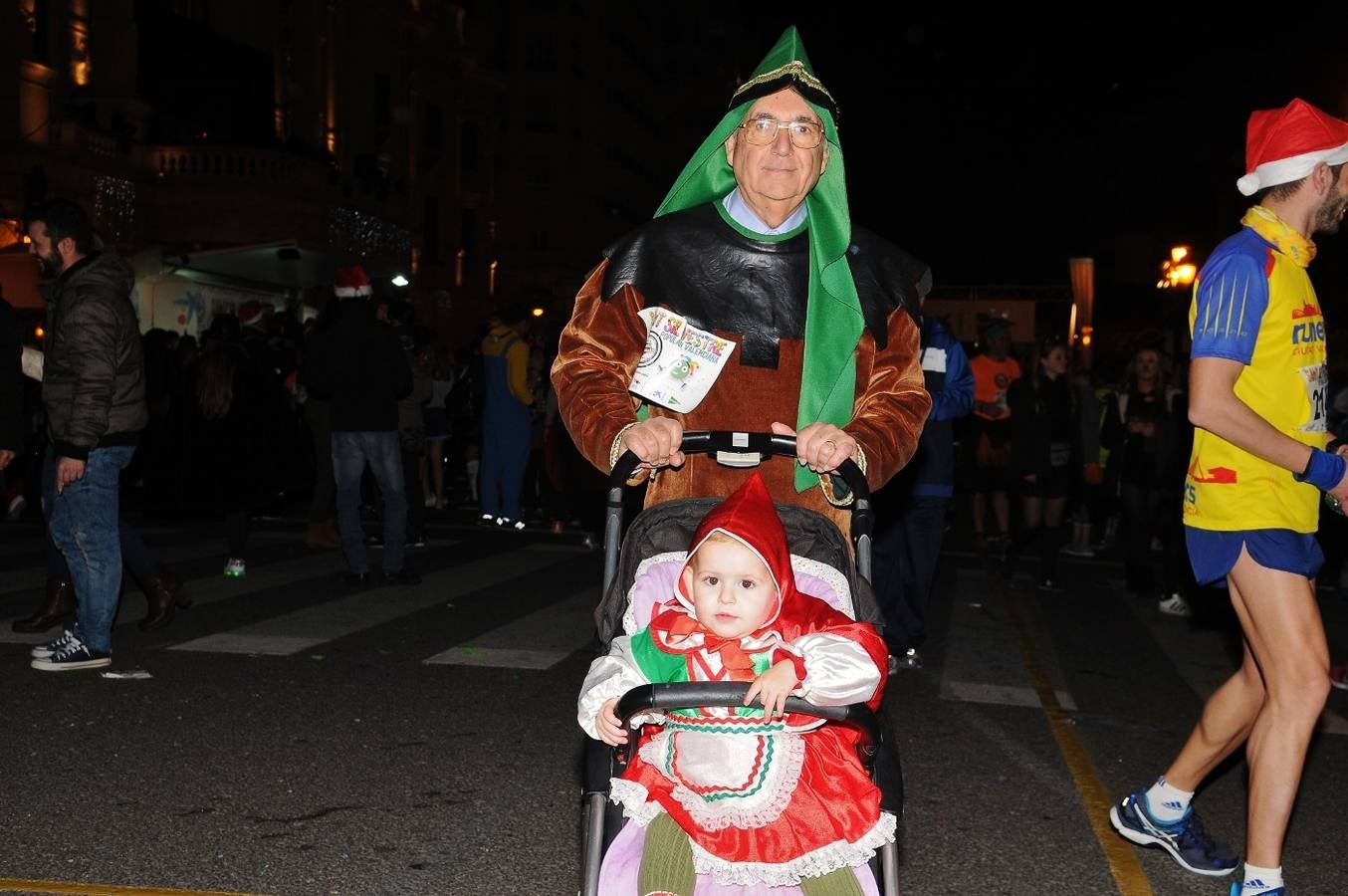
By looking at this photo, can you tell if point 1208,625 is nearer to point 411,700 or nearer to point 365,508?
point 411,700

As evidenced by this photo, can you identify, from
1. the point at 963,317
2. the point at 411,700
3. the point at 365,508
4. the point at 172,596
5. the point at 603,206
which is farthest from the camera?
the point at 603,206

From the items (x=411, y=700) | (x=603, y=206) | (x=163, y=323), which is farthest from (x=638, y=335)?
(x=603, y=206)

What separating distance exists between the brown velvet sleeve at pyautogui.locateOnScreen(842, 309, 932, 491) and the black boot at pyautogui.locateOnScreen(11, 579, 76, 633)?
5529 millimetres

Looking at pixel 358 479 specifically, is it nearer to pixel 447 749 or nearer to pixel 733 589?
pixel 447 749

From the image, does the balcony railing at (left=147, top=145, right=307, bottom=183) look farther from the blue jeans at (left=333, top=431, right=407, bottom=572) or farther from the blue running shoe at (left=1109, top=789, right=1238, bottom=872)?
the blue running shoe at (left=1109, top=789, right=1238, bottom=872)

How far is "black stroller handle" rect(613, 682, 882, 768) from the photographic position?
111 inches

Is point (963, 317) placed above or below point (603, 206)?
below

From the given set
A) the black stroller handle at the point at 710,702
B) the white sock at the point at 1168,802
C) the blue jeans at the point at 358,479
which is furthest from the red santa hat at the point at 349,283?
the black stroller handle at the point at 710,702

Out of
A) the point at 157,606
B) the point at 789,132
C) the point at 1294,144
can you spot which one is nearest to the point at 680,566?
the point at 789,132

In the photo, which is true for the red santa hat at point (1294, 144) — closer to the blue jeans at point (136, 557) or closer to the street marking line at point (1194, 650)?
the street marking line at point (1194, 650)

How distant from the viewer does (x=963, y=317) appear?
40250mm

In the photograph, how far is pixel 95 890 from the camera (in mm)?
4121

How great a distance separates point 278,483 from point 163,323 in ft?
62.5

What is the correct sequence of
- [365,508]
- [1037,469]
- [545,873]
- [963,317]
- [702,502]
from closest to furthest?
1. [702,502]
2. [545,873]
3. [1037,469]
4. [365,508]
5. [963,317]
